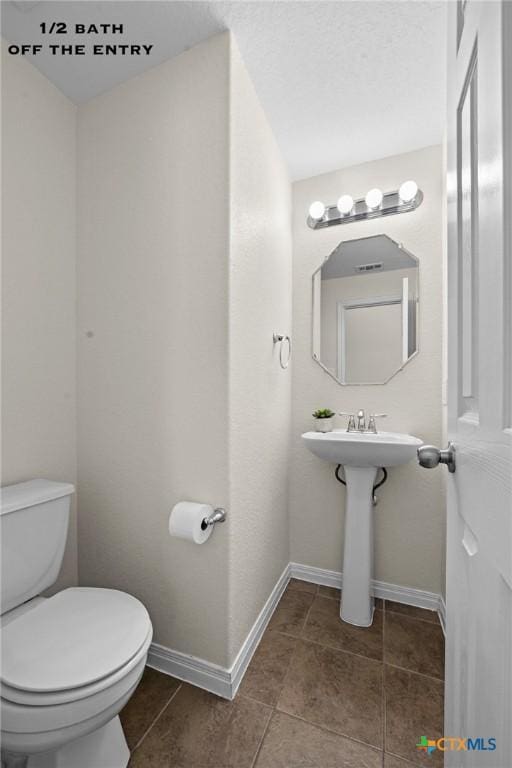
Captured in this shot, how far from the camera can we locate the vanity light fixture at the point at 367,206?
1.73 metres

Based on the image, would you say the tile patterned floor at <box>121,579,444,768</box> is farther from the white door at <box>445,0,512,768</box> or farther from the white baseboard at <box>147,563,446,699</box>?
the white door at <box>445,0,512,768</box>

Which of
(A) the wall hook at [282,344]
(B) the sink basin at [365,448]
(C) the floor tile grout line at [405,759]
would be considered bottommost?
(C) the floor tile grout line at [405,759]

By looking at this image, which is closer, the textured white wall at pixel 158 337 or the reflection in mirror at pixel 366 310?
the textured white wall at pixel 158 337

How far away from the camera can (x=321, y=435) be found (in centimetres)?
165

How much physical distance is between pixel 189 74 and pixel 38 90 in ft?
2.08

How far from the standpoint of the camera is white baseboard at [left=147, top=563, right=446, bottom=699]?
3.93 ft

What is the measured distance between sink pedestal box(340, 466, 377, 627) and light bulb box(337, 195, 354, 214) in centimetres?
140

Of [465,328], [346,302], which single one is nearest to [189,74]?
[346,302]

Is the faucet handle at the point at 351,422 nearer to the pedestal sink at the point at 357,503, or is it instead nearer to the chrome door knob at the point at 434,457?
the pedestal sink at the point at 357,503

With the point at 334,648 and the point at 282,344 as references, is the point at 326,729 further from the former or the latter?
the point at 282,344

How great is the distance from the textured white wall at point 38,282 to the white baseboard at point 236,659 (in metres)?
0.55

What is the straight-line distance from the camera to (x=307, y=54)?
50.3 inches

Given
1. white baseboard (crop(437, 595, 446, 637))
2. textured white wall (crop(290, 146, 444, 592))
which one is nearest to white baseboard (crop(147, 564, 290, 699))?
textured white wall (crop(290, 146, 444, 592))

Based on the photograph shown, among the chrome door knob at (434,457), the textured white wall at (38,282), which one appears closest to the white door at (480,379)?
the chrome door knob at (434,457)
